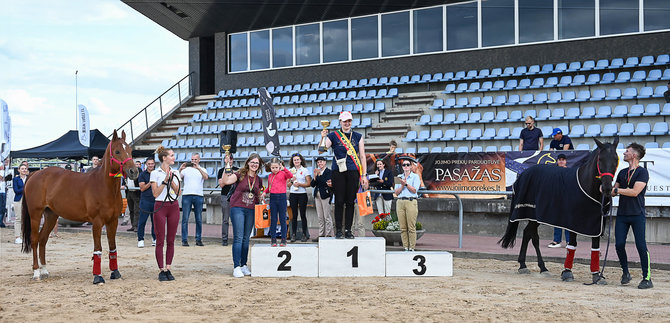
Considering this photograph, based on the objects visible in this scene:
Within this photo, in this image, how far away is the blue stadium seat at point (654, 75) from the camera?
62.2ft

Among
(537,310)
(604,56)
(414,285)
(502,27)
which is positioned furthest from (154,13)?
(537,310)

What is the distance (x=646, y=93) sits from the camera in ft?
60.6

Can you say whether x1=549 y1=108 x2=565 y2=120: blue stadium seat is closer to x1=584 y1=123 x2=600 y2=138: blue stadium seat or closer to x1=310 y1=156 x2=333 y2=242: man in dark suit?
x1=584 y1=123 x2=600 y2=138: blue stadium seat

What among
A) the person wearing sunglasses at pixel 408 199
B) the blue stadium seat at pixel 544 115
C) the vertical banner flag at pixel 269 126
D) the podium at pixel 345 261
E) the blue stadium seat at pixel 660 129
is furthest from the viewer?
the blue stadium seat at pixel 544 115

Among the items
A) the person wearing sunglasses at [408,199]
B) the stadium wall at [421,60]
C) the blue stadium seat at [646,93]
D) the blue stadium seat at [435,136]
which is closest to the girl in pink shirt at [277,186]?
the person wearing sunglasses at [408,199]

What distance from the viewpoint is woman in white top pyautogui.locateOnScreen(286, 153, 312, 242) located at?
13164 mm

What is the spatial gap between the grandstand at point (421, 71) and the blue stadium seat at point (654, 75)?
6cm

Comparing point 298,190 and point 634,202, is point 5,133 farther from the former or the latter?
point 634,202

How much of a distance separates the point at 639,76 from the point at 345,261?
45.7ft

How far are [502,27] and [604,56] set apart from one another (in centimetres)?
369

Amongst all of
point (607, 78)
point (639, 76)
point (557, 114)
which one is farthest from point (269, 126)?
point (639, 76)

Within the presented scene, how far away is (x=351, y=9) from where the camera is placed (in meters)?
25.9

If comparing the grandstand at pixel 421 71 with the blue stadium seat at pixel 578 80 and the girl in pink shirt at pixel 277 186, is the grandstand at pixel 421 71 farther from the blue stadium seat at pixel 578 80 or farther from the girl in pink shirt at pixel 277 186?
the girl in pink shirt at pixel 277 186

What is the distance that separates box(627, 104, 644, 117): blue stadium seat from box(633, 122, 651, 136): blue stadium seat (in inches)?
21.5
